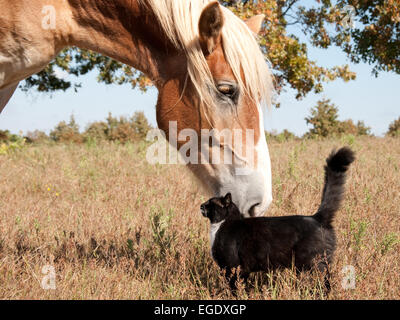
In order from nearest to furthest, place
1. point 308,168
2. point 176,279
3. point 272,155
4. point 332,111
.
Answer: point 176,279, point 308,168, point 272,155, point 332,111

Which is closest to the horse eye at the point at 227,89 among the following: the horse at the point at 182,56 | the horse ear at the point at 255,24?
the horse at the point at 182,56

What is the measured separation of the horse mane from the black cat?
80 centimetres

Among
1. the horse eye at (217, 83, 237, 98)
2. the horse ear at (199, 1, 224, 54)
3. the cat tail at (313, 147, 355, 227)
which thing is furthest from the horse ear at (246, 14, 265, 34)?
the cat tail at (313, 147, 355, 227)

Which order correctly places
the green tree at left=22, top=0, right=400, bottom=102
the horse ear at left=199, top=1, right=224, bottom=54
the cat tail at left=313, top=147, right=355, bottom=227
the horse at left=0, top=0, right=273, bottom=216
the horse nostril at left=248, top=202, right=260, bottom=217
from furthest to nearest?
the green tree at left=22, top=0, right=400, bottom=102 → the cat tail at left=313, top=147, right=355, bottom=227 → the horse nostril at left=248, top=202, right=260, bottom=217 → the horse at left=0, top=0, right=273, bottom=216 → the horse ear at left=199, top=1, right=224, bottom=54

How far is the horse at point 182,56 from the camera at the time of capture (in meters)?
2.62

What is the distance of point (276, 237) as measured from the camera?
9.04 ft

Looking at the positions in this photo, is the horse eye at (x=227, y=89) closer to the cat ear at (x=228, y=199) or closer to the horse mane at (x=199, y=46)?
the horse mane at (x=199, y=46)

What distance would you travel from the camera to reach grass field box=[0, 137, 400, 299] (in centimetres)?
288

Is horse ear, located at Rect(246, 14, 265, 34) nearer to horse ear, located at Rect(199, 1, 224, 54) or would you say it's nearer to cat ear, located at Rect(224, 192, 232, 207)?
horse ear, located at Rect(199, 1, 224, 54)

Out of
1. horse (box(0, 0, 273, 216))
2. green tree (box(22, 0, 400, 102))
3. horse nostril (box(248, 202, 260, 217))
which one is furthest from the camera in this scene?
green tree (box(22, 0, 400, 102))
